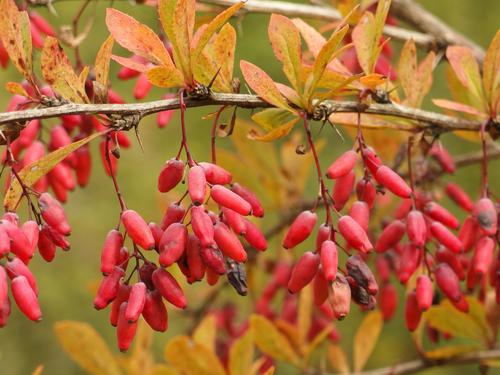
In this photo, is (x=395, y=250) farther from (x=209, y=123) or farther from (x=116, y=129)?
(x=209, y=123)

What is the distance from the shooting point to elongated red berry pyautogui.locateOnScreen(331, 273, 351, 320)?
3.47 feet

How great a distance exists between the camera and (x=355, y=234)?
1.09 meters

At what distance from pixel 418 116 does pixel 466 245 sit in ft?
0.58

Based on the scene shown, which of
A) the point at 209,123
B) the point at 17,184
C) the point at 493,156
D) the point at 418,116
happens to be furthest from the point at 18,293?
the point at 209,123

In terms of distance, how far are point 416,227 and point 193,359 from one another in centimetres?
46

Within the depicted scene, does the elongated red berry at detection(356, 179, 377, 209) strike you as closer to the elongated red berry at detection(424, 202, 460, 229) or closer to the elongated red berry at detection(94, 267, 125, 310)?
the elongated red berry at detection(424, 202, 460, 229)

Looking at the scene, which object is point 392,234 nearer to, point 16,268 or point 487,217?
point 487,217

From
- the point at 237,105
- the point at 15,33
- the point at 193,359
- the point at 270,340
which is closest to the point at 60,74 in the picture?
the point at 15,33

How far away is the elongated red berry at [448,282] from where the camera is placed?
4.11 feet

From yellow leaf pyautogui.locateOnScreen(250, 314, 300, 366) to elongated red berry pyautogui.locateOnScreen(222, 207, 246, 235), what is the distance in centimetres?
49

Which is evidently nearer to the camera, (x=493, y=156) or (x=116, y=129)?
(x=116, y=129)

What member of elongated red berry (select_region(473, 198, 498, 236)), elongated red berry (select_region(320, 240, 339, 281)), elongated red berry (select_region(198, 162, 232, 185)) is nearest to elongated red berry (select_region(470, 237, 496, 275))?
elongated red berry (select_region(473, 198, 498, 236))

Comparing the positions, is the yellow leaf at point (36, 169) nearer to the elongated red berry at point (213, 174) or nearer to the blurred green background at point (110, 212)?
the elongated red berry at point (213, 174)

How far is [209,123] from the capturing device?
318 centimetres
